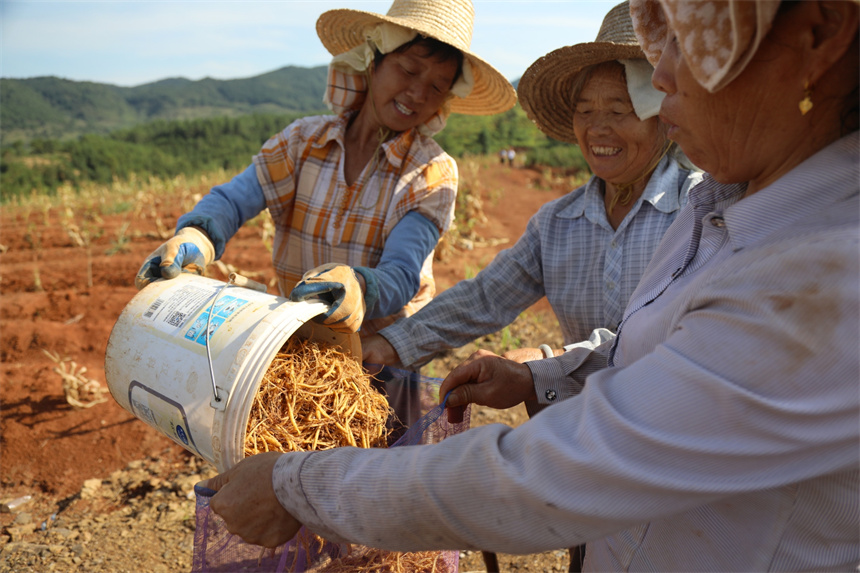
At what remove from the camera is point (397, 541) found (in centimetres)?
101

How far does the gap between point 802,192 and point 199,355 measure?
1.32 m

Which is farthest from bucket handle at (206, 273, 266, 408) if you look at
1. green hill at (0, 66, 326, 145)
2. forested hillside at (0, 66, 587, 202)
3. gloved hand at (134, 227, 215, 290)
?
green hill at (0, 66, 326, 145)

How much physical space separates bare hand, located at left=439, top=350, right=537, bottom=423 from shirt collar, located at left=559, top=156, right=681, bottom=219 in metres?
0.83

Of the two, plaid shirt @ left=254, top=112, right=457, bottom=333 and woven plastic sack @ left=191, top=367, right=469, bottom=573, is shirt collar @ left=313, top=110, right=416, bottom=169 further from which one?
woven plastic sack @ left=191, top=367, right=469, bottom=573

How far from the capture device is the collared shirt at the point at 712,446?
77 cm

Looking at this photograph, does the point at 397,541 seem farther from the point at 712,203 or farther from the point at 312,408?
the point at 712,203

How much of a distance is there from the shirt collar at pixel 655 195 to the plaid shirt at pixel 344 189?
54cm

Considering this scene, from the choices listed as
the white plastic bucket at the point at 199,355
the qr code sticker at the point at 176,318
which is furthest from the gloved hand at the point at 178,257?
the qr code sticker at the point at 176,318

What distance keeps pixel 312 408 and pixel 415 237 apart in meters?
0.91

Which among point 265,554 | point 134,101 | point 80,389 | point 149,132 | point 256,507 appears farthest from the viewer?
point 134,101

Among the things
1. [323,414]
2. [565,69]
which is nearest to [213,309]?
[323,414]

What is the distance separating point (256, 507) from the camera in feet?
3.75

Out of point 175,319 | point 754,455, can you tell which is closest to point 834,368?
point 754,455

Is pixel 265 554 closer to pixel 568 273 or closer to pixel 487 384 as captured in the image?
pixel 487 384
